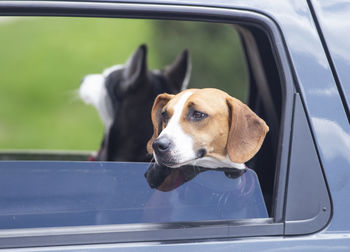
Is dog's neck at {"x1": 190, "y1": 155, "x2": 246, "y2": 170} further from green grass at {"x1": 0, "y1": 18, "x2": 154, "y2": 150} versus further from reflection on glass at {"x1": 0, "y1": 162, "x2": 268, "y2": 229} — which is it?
green grass at {"x1": 0, "y1": 18, "x2": 154, "y2": 150}

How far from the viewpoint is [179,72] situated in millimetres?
3119

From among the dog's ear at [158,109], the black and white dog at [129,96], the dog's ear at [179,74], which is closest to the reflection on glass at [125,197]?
the dog's ear at [158,109]

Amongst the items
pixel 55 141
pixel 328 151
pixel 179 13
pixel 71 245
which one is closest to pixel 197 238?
pixel 71 245

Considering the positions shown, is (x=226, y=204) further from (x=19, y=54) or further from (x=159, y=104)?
(x=19, y=54)

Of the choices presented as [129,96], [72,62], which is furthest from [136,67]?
[72,62]

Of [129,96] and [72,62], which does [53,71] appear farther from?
[129,96]

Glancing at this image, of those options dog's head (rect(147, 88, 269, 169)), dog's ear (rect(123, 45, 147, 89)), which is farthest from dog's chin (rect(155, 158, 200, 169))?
dog's ear (rect(123, 45, 147, 89))

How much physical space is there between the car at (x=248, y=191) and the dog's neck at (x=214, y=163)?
1.3 inches

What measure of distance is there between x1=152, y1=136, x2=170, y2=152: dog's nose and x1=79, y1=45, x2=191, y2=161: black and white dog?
1054mm

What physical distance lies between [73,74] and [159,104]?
283 inches

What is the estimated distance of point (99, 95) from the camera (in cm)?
305

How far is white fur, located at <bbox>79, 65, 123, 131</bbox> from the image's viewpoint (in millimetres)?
3059

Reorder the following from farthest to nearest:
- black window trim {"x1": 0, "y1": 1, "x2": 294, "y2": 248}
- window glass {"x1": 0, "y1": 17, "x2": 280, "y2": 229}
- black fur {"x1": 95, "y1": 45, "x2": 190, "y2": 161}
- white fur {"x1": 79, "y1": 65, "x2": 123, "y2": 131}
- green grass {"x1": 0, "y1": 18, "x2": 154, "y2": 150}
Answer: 1. green grass {"x1": 0, "y1": 18, "x2": 154, "y2": 150}
2. white fur {"x1": 79, "y1": 65, "x2": 123, "y2": 131}
3. black fur {"x1": 95, "y1": 45, "x2": 190, "y2": 161}
4. window glass {"x1": 0, "y1": 17, "x2": 280, "y2": 229}
5. black window trim {"x1": 0, "y1": 1, "x2": 294, "y2": 248}

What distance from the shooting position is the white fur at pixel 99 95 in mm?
3059
